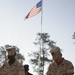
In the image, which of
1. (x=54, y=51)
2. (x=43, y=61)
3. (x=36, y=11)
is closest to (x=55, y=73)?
(x=54, y=51)

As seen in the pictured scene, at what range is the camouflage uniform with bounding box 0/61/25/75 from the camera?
682 centimetres

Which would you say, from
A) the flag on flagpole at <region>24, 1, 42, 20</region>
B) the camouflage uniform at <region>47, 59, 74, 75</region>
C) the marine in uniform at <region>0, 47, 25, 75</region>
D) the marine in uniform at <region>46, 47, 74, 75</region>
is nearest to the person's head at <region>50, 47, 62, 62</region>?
the marine in uniform at <region>46, 47, 74, 75</region>

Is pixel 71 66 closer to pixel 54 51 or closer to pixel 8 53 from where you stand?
pixel 54 51

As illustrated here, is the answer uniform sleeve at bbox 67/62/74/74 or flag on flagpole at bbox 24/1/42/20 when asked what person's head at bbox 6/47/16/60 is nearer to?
uniform sleeve at bbox 67/62/74/74

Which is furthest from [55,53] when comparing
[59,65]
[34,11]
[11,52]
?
[34,11]

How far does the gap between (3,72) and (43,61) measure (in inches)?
1730

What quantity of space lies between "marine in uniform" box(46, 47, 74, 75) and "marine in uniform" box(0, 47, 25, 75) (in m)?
0.67

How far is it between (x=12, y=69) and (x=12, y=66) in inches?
2.7

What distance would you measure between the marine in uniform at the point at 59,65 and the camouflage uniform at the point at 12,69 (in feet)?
2.18

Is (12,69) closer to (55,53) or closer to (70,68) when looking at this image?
(55,53)

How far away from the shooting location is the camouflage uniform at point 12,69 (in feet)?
22.4

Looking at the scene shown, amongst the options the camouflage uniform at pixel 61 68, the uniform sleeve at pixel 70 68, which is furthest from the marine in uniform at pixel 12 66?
the uniform sleeve at pixel 70 68

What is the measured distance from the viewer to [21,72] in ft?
22.1

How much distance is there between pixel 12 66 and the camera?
22.6 ft
